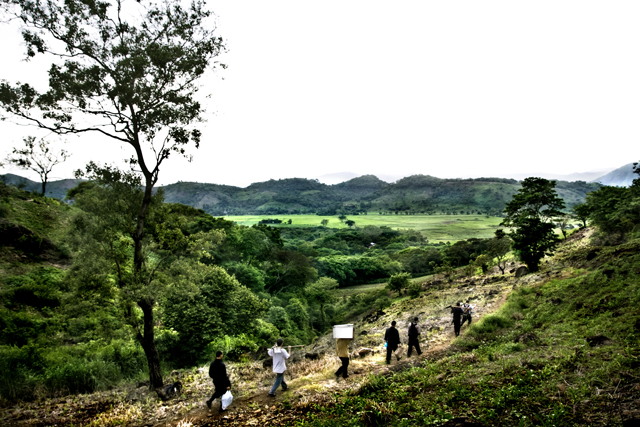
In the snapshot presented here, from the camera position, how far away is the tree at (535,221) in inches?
961

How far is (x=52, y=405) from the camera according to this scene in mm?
8328

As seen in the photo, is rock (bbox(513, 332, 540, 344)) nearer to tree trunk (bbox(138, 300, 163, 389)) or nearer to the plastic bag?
the plastic bag

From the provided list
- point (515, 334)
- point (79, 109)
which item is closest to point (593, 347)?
point (515, 334)

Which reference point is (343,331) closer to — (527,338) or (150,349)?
(527,338)

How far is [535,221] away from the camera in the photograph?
2445 cm

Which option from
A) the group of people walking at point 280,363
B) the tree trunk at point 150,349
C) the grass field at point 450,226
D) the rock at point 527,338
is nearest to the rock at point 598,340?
the rock at point 527,338

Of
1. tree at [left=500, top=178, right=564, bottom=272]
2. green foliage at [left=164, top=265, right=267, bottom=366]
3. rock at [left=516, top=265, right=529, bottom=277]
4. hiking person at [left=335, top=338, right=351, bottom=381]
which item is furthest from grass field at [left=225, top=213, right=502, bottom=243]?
hiking person at [left=335, top=338, right=351, bottom=381]

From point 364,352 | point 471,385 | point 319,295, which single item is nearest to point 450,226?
point 319,295

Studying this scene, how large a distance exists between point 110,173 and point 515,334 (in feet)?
48.4

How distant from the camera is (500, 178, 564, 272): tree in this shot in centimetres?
2441

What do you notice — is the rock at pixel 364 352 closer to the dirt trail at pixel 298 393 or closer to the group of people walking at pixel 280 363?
the dirt trail at pixel 298 393

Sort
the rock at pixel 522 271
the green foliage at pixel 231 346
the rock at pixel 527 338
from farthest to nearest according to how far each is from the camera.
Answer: the rock at pixel 522 271 → the green foliage at pixel 231 346 → the rock at pixel 527 338

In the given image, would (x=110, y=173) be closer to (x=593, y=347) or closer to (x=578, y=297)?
(x=593, y=347)

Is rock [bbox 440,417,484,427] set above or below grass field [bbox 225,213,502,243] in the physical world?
above
